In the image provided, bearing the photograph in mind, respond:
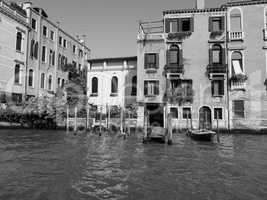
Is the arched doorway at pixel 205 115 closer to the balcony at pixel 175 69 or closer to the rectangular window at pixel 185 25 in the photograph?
the balcony at pixel 175 69

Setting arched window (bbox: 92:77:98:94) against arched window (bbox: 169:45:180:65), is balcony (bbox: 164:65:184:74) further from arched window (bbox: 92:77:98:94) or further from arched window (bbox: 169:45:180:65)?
arched window (bbox: 92:77:98:94)

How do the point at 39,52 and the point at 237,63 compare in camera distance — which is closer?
the point at 237,63

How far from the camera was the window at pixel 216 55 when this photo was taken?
24.9m

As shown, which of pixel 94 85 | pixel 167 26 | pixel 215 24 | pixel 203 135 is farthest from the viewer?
pixel 94 85

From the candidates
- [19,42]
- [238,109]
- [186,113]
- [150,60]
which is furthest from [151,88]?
[19,42]

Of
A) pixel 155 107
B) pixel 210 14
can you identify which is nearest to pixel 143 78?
pixel 155 107

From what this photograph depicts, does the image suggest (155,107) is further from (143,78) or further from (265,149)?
(265,149)

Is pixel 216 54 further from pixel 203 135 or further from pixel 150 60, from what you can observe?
pixel 203 135

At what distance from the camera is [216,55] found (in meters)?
25.2

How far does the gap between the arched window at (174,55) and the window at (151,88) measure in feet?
9.32

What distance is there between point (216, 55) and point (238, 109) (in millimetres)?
5964

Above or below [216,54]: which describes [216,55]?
below

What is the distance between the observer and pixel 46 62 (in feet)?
102

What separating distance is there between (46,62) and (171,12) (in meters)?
16.7
